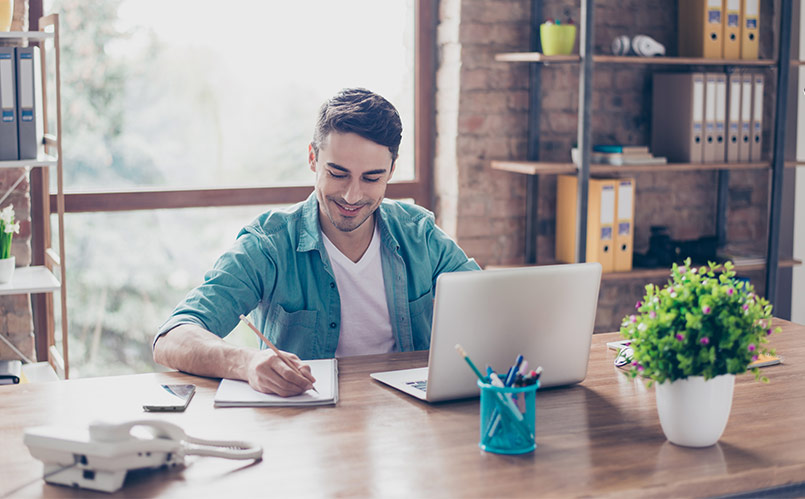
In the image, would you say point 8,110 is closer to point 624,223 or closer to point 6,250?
point 6,250

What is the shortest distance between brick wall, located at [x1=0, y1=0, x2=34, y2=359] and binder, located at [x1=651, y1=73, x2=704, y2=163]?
245cm

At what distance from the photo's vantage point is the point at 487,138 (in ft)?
11.7

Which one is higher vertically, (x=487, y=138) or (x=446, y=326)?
(x=487, y=138)

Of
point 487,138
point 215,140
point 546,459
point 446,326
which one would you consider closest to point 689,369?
point 546,459

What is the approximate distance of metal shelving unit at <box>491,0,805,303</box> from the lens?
329 centimetres

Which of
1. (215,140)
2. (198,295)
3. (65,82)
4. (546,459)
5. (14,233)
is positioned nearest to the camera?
(546,459)

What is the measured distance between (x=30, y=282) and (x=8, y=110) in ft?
1.78

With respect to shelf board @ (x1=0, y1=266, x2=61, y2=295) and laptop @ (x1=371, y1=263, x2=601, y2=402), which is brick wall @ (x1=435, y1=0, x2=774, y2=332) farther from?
laptop @ (x1=371, y1=263, x2=601, y2=402)

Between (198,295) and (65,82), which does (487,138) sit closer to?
(65,82)

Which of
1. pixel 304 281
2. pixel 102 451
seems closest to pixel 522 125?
pixel 304 281

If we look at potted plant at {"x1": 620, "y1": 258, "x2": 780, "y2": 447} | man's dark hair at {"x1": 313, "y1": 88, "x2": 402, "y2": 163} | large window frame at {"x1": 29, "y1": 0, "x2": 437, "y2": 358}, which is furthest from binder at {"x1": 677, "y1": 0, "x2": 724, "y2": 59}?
potted plant at {"x1": 620, "y1": 258, "x2": 780, "y2": 447}

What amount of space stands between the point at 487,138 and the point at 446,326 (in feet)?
6.94

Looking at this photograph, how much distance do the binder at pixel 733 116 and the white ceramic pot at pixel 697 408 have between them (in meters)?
2.41

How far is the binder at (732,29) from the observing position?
353 cm
